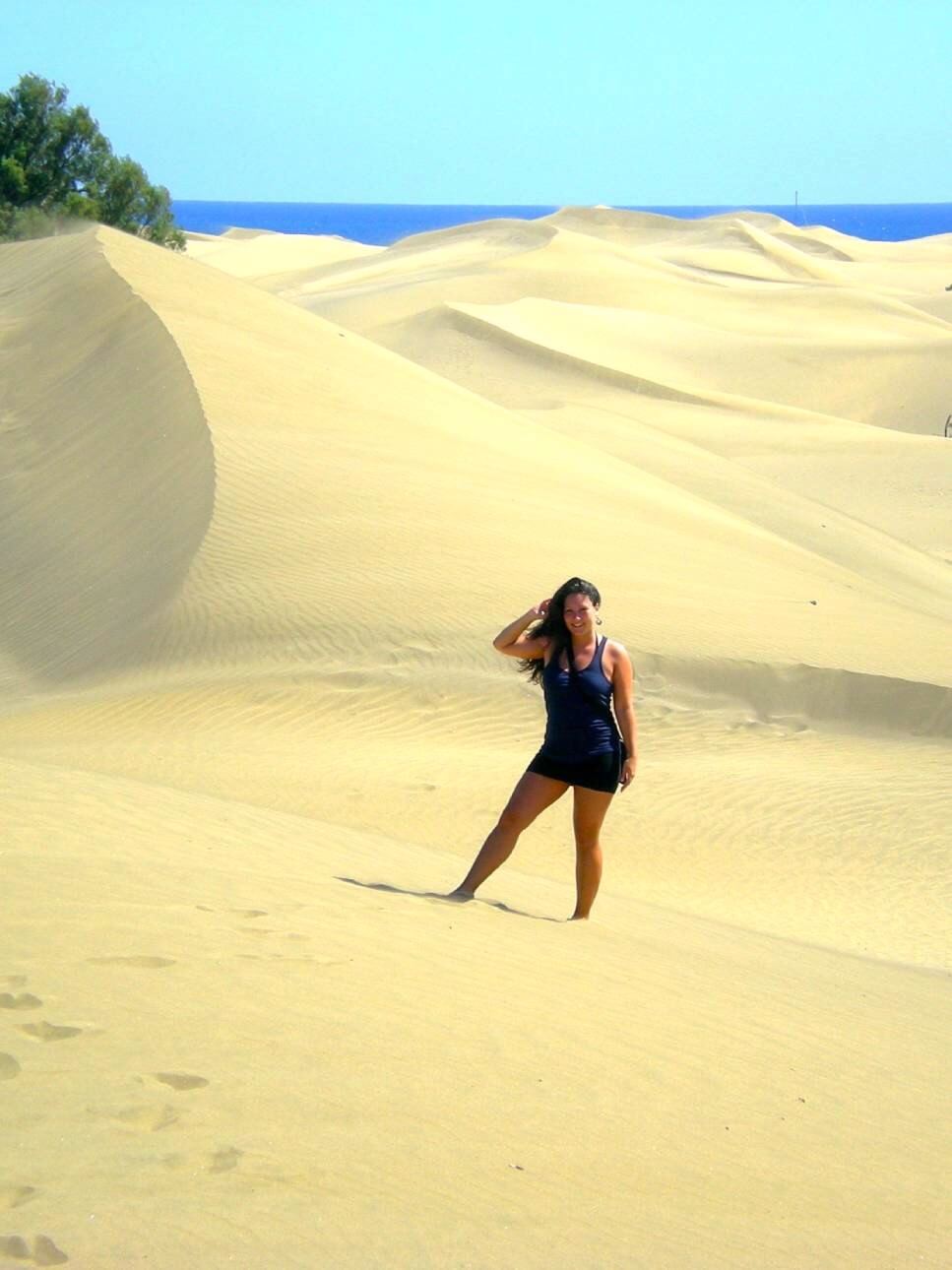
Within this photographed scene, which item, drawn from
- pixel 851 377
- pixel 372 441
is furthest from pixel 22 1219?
pixel 851 377

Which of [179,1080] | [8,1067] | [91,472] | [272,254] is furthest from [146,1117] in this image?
[272,254]

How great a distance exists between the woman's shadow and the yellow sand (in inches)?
1.9

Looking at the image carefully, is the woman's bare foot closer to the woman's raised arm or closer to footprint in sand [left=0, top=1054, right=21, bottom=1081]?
the woman's raised arm

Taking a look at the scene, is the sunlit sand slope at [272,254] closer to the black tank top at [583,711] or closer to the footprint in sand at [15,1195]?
the black tank top at [583,711]

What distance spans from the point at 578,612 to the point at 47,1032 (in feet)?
10.00

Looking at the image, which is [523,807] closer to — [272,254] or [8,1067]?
[8,1067]

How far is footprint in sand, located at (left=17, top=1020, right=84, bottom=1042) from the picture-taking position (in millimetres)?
4223

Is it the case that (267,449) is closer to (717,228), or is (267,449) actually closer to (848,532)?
(848,532)

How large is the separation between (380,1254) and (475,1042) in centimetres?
139

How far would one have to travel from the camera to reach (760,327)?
52.0 m

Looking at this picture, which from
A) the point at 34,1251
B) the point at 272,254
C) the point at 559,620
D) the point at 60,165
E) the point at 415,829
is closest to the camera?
the point at 34,1251

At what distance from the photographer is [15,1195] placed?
3428mm

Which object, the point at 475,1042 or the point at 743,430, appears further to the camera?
the point at 743,430

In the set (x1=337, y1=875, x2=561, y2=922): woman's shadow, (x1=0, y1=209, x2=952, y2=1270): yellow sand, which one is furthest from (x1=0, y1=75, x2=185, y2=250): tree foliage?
(x1=337, y1=875, x2=561, y2=922): woman's shadow
